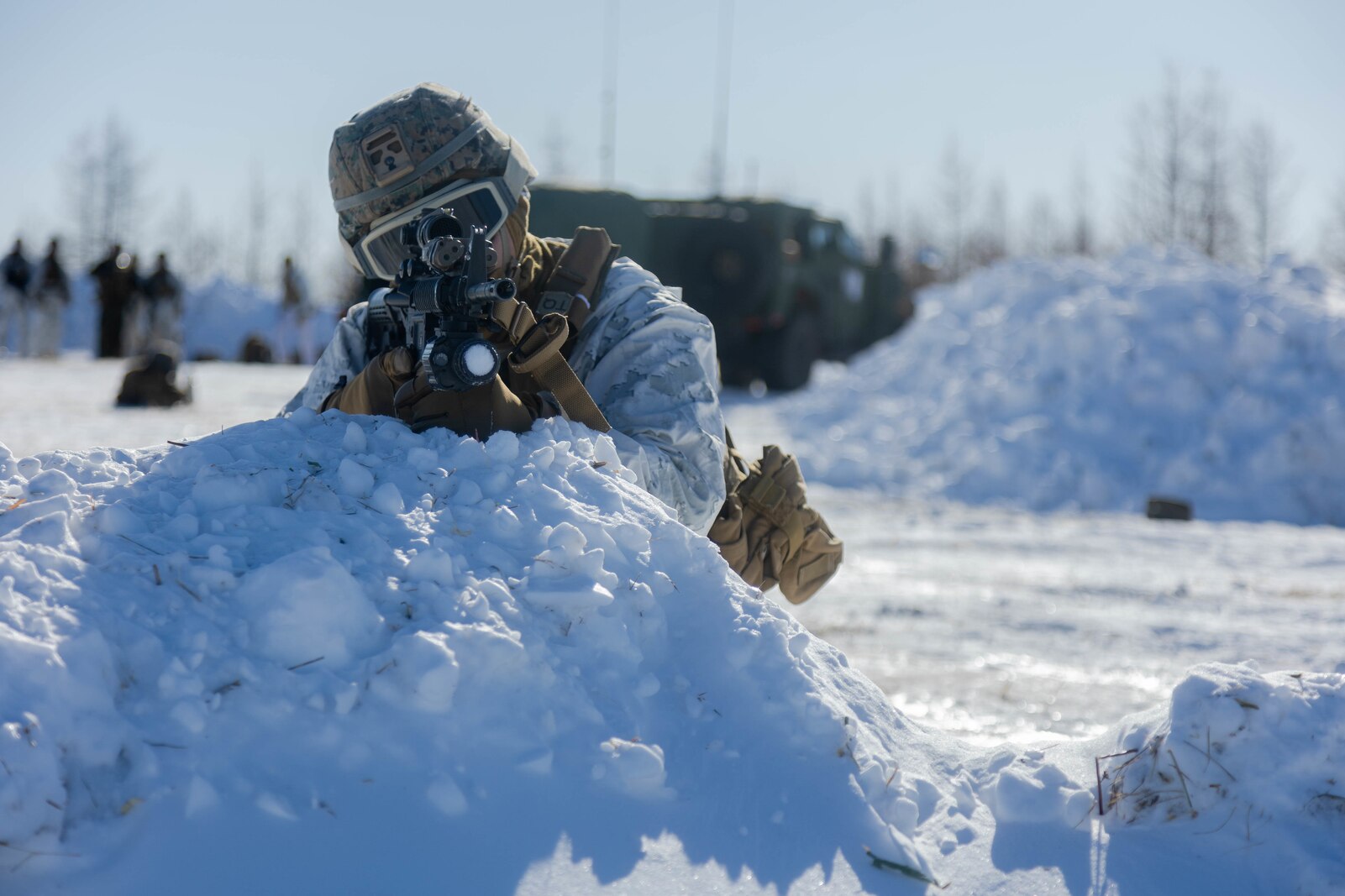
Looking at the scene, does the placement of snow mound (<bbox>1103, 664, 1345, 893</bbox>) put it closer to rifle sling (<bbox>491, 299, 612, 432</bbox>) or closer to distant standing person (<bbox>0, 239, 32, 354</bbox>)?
rifle sling (<bbox>491, 299, 612, 432</bbox>)

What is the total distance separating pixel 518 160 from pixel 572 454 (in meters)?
0.82

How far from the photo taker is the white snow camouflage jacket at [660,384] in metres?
2.27

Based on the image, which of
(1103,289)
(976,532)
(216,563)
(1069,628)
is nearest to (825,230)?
(1103,289)

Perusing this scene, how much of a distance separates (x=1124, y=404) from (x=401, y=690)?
8194mm

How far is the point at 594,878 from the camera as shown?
133cm

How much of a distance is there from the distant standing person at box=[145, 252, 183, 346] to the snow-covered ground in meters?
17.1

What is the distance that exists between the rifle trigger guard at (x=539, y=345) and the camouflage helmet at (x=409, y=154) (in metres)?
0.43

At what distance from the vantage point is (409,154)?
7.45ft

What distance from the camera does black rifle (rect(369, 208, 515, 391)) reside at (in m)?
1.81

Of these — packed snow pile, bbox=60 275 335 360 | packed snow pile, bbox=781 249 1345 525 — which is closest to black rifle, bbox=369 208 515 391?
packed snow pile, bbox=781 249 1345 525

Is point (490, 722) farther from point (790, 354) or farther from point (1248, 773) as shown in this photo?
point (790, 354)

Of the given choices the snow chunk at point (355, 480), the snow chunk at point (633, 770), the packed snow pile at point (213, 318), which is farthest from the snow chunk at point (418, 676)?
the packed snow pile at point (213, 318)

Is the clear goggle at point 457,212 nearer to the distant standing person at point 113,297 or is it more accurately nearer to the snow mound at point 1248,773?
the snow mound at point 1248,773

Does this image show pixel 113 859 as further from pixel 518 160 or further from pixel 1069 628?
pixel 1069 628
